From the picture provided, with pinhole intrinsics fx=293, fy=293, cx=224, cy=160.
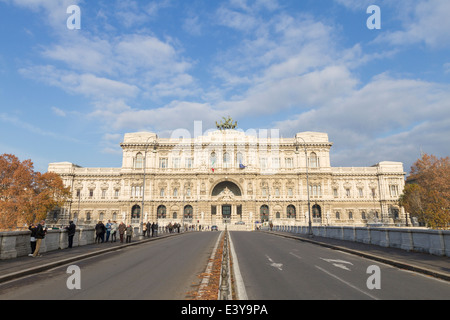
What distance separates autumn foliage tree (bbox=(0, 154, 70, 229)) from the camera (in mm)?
51219

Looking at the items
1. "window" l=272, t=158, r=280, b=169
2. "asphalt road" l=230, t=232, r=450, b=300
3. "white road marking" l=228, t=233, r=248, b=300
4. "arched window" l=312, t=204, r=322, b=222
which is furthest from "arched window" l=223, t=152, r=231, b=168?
"white road marking" l=228, t=233, r=248, b=300

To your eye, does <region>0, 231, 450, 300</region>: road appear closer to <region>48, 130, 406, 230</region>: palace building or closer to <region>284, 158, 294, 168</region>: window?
<region>48, 130, 406, 230</region>: palace building

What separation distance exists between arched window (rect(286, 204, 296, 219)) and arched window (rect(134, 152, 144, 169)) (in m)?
39.0

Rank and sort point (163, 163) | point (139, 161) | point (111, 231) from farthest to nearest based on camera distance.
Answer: point (139, 161) → point (163, 163) → point (111, 231)

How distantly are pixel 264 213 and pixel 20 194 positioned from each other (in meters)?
51.6

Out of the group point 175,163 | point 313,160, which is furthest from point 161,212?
point 313,160

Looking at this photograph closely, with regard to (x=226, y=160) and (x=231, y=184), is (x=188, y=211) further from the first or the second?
(x=226, y=160)

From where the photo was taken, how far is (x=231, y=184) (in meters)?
76.9

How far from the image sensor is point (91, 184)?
78.7 meters
